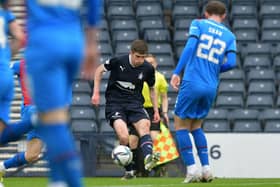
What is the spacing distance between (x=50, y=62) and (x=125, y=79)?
8532 millimetres

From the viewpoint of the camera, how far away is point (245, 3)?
22.1m

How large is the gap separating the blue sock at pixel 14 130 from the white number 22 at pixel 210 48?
3416mm

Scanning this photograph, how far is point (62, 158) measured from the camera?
5.34m

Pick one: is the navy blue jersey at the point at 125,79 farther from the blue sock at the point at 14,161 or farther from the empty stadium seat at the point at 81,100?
the empty stadium seat at the point at 81,100

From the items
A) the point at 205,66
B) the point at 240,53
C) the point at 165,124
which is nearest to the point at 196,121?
the point at 205,66

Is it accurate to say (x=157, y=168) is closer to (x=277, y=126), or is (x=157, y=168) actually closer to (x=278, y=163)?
(x=278, y=163)

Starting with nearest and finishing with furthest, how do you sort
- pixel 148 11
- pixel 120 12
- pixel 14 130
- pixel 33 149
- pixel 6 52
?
pixel 6 52
pixel 14 130
pixel 33 149
pixel 148 11
pixel 120 12

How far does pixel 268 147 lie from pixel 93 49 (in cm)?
1090

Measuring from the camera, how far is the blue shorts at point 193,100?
1195 centimetres

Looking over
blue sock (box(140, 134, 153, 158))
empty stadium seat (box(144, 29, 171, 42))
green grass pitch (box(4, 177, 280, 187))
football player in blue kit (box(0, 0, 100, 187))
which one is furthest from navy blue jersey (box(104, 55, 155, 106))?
football player in blue kit (box(0, 0, 100, 187))

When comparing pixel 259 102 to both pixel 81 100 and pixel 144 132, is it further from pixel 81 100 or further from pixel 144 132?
pixel 144 132

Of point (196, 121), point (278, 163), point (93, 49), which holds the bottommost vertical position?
point (278, 163)

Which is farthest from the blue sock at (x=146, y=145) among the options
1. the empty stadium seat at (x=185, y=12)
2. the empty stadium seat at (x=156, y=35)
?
the empty stadium seat at (x=185, y=12)

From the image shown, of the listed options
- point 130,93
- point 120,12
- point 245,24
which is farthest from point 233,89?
point 130,93
